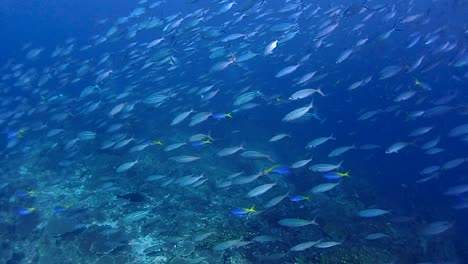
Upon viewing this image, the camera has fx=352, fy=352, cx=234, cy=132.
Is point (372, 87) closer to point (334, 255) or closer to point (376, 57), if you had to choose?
point (376, 57)

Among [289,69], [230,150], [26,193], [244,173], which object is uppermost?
[289,69]

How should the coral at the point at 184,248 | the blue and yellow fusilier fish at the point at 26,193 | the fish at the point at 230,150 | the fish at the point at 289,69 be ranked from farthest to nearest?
the blue and yellow fusilier fish at the point at 26,193 → the fish at the point at 289,69 → the fish at the point at 230,150 → the coral at the point at 184,248

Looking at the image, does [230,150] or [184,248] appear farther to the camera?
[230,150]

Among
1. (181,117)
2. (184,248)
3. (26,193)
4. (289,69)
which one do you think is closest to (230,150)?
(181,117)

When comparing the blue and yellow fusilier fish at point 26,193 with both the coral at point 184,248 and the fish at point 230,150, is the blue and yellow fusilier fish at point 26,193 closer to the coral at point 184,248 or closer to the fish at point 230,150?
the coral at point 184,248

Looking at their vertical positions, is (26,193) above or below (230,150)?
above

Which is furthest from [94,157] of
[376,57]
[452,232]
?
[376,57]

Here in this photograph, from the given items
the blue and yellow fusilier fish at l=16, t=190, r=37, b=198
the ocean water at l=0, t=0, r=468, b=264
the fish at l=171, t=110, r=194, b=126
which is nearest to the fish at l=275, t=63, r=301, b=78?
the ocean water at l=0, t=0, r=468, b=264

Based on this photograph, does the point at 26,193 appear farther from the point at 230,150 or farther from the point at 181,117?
the point at 230,150

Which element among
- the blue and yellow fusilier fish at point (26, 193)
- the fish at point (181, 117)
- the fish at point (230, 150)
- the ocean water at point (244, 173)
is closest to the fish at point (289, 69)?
the ocean water at point (244, 173)

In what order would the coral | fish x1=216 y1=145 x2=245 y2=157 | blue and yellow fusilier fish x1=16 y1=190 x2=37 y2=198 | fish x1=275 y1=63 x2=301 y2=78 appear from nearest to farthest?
the coral < fish x1=216 y1=145 x2=245 y2=157 < fish x1=275 y1=63 x2=301 y2=78 < blue and yellow fusilier fish x1=16 y1=190 x2=37 y2=198

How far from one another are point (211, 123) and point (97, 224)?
28.8ft

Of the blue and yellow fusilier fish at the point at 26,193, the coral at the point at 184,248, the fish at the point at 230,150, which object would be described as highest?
the blue and yellow fusilier fish at the point at 26,193

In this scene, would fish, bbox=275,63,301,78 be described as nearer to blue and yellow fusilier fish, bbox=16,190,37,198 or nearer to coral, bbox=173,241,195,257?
coral, bbox=173,241,195,257
